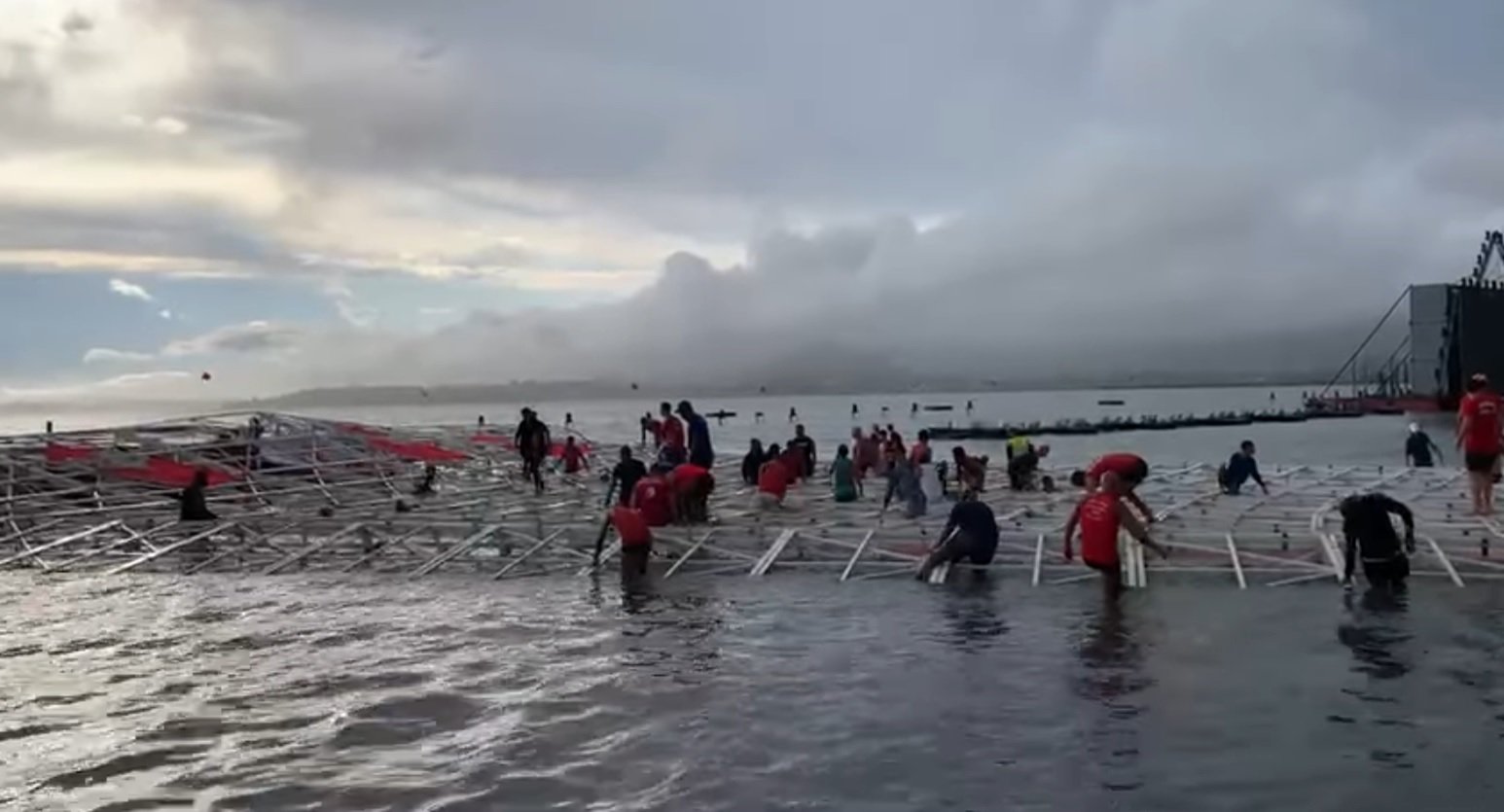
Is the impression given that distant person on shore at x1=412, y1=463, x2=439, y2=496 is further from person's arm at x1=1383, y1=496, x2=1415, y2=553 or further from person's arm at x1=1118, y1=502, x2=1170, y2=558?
person's arm at x1=1383, y1=496, x2=1415, y2=553

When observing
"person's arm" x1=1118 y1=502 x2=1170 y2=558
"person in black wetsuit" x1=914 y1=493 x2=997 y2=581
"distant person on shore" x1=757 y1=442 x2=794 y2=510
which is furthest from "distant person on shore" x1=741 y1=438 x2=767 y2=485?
"person's arm" x1=1118 y1=502 x2=1170 y2=558

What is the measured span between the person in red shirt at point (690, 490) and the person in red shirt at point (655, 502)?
179mm

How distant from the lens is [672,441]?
101 ft

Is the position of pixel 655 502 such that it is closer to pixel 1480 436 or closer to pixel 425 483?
pixel 425 483

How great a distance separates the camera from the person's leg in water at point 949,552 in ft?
68.7

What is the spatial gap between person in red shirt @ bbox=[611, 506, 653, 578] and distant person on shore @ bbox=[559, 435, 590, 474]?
17.7 meters

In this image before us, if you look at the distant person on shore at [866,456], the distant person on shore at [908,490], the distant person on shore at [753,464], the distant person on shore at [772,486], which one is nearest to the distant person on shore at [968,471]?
the distant person on shore at [908,490]

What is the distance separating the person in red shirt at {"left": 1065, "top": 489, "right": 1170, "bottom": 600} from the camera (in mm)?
18312

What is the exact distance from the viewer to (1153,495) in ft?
97.5

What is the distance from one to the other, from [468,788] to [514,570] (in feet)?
41.7

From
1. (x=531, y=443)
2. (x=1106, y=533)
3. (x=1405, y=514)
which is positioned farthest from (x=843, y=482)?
(x=1405, y=514)

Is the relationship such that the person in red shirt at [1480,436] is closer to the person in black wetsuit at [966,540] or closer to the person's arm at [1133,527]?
the person's arm at [1133,527]

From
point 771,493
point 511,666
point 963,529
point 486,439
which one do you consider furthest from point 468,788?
point 486,439

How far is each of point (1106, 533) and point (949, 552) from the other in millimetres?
2976
